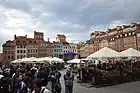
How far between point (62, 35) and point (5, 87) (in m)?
155

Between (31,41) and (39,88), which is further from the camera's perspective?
(31,41)

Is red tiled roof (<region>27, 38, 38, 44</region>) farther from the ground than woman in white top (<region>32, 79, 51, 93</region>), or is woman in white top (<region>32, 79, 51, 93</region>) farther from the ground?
red tiled roof (<region>27, 38, 38, 44</region>)

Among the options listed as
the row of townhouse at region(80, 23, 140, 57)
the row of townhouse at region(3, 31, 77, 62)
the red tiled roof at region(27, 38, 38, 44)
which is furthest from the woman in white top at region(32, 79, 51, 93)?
the red tiled roof at region(27, 38, 38, 44)

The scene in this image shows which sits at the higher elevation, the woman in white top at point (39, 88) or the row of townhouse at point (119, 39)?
the row of townhouse at point (119, 39)

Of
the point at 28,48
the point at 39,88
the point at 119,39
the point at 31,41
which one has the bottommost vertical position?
the point at 39,88

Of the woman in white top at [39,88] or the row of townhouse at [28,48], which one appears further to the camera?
the row of townhouse at [28,48]

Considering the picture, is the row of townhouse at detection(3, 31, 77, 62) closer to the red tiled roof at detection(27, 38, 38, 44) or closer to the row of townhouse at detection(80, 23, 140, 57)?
the red tiled roof at detection(27, 38, 38, 44)

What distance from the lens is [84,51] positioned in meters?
153

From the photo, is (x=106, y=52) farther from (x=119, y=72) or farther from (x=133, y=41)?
(x=133, y=41)

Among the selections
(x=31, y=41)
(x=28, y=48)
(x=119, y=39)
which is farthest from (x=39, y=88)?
(x=31, y=41)

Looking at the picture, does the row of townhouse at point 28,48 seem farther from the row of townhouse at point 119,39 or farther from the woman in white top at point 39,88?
the woman in white top at point 39,88

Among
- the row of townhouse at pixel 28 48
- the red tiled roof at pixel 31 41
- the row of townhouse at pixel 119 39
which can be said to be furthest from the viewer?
the red tiled roof at pixel 31 41

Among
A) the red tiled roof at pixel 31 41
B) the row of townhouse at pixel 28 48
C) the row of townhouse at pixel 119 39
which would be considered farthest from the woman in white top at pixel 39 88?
the red tiled roof at pixel 31 41

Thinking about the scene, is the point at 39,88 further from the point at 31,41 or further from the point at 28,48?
the point at 31,41
